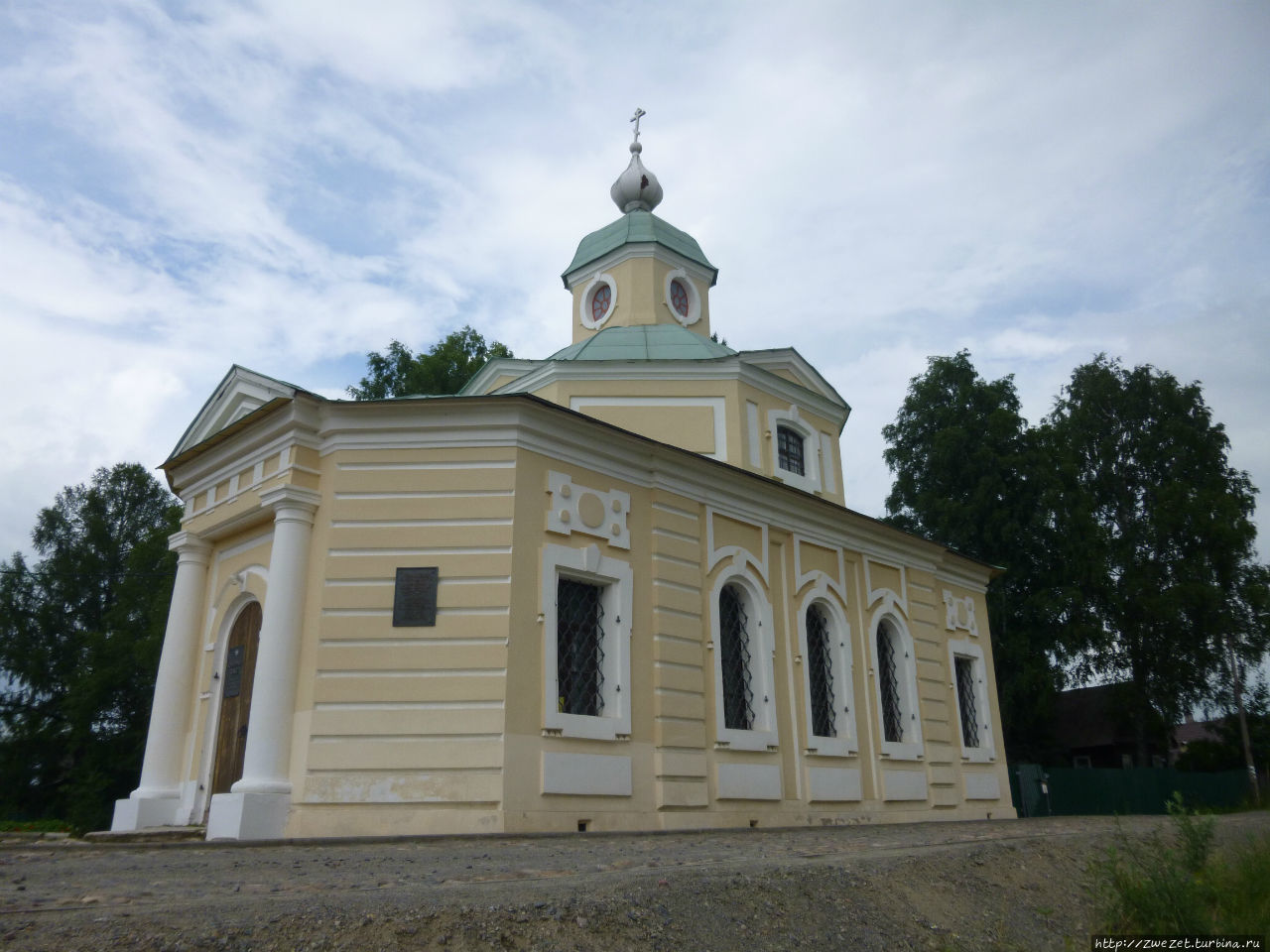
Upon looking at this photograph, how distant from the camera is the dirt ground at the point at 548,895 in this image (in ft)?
15.2

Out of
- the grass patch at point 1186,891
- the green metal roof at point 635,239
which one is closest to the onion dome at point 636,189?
the green metal roof at point 635,239

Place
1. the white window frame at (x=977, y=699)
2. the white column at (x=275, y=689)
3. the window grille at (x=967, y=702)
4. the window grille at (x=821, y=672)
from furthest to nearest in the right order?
1. the window grille at (x=967, y=702)
2. the white window frame at (x=977, y=699)
3. the window grille at (x=821, y=672)
4. the white column at (x=275, y=689)

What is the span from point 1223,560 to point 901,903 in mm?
27026

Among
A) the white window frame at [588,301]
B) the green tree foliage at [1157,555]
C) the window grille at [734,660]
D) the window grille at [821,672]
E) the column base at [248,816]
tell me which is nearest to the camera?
the column base at [248,816]

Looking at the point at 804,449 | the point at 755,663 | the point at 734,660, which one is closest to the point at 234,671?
the point at 734,660

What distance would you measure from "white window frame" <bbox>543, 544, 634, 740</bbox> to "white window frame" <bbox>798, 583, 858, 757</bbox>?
392 cm

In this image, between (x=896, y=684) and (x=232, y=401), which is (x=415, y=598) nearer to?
(x=232, y=401)

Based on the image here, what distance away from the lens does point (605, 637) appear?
43.3ft

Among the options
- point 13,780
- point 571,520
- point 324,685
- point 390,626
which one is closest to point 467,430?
point 571,520

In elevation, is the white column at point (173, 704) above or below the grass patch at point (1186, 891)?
above

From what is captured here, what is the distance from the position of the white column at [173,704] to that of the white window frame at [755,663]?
7.28 m

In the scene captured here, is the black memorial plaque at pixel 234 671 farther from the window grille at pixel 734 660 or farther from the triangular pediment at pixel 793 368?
the triangular pediment at pixel 793 368

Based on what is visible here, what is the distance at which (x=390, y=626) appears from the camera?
39.0 feet

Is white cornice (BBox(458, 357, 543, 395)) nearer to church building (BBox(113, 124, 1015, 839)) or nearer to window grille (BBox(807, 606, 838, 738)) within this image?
church building (BBox(113, 124, 1015, 839))
